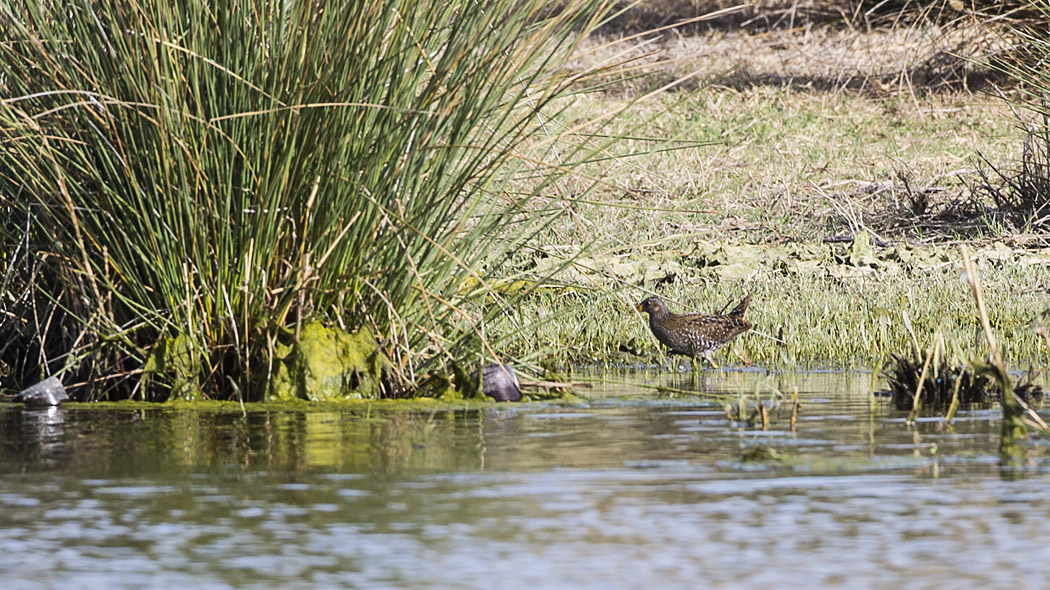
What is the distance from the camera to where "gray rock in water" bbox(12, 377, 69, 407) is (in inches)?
259

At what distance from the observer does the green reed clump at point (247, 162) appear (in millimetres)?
6082

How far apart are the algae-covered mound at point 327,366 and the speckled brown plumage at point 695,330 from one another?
214cm

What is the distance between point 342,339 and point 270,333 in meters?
0.28

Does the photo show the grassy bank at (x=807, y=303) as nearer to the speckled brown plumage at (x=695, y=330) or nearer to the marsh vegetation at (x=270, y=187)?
the speckled brown plumage at (x=695, y=330)

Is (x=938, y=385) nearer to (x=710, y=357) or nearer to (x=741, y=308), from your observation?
(x=710, y=357)

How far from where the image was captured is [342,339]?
6535 millimetres

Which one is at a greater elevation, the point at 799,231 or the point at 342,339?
the point at 799,231

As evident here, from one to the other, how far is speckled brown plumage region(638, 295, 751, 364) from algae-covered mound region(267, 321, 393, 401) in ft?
7.02

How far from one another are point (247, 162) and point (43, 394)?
1.28 meters

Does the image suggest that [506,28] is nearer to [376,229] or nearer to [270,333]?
[376,229]

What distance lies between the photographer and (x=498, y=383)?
675cm

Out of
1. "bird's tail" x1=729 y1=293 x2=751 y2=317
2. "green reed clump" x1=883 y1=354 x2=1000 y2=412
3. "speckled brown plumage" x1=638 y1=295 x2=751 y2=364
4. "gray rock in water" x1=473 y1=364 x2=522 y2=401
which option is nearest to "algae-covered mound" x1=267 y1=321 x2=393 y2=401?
"gray rock in water" x1=473 y1=364 x2=522 y2=401

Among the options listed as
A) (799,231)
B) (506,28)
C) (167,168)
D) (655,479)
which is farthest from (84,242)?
(799,231)

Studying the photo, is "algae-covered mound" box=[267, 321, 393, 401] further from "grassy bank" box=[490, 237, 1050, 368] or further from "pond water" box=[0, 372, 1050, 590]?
"grassy bank" box=[490, 237, 1050, 368]
